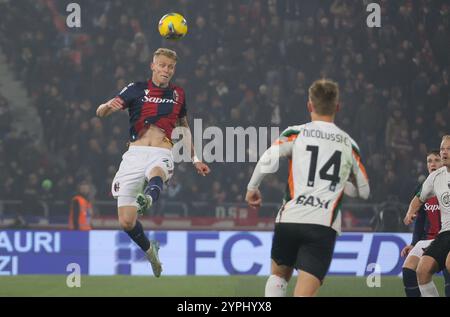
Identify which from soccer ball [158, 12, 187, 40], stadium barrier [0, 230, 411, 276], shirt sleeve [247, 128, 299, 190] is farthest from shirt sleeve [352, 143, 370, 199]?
stadium barrier [0, 230, 411, 276]

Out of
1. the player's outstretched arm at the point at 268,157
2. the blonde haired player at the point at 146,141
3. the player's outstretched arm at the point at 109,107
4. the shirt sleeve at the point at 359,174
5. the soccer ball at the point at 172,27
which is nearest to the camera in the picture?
the player's outstretched arm at the point at 268,157

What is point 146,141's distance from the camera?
32.4ft

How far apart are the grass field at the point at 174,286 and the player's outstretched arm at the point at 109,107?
2.91 metres

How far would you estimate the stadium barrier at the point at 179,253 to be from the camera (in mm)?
14305

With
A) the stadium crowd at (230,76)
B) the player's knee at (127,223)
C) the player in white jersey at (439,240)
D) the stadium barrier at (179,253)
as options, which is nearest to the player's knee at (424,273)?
the player in white jersey at (439,240)

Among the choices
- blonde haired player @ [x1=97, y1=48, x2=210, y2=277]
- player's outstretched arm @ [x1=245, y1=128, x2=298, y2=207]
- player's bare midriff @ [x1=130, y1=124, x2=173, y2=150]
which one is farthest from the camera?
player's bare midriff @ [x1=130, y1=124, x2=173, y2=150]

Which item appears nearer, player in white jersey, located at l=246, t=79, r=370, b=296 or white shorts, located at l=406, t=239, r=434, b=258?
player in white jersey, located at l=246, t=79, r=370, b=296

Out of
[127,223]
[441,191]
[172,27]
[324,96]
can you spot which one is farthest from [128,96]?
[324,96]

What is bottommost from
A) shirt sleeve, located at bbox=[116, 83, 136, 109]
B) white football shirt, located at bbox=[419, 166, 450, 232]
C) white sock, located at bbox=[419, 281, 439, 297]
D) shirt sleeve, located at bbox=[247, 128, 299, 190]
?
white sock, located at bbox=[419, 281, 439, 297]

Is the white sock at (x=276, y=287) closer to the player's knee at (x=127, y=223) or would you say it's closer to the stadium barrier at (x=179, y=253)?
the player's knee at (x=127, y=223)

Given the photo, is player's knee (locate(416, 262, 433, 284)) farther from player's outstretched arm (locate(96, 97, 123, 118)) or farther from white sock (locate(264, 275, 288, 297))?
player's outstretched arm (locate(96, 97, 123, 118))

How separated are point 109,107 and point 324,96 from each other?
3.28m

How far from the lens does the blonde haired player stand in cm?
973
